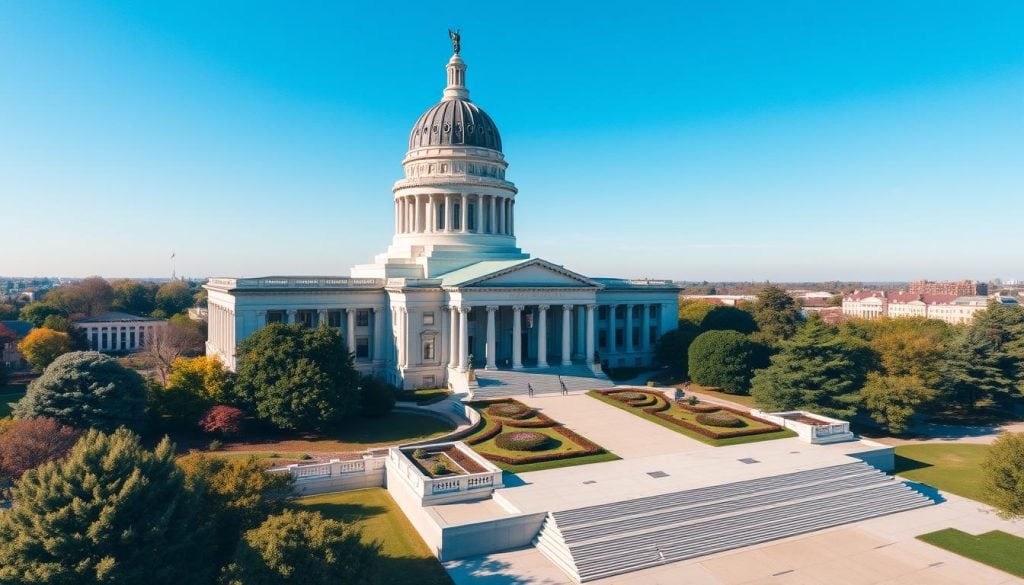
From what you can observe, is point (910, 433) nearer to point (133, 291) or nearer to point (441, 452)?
point (441, 452)

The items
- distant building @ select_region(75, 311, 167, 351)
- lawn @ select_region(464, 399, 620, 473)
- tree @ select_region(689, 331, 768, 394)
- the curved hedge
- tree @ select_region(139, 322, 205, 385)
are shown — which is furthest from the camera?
distant building @ select_region(75, 311, 167, 351)

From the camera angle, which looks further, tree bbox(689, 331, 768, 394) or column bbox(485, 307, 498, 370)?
column bbox(485, 307, 498, 370)

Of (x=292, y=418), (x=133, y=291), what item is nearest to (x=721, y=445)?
(x=292, y=418)

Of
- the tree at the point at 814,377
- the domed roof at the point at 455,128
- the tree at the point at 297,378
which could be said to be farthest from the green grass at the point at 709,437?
the domed roof at the point at 455,128

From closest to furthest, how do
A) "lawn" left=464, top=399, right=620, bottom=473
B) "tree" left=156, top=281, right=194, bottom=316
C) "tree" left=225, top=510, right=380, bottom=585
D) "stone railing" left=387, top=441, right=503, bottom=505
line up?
"tree" left=225, top=510, right=380, bottom=585
"stone railing" left=387, top=441, right=503, bottom=505
"lawn" left=464, top=399, right=620, bottom=473
"tree" left=156, top=281, right=194, bottom=316

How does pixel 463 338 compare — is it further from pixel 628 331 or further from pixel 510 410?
pixel 628 331

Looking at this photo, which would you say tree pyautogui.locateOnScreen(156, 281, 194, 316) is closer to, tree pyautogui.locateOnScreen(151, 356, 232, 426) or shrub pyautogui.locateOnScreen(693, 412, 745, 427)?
tree pyautogui.locateOnScreen(151, 356, 232, 426)

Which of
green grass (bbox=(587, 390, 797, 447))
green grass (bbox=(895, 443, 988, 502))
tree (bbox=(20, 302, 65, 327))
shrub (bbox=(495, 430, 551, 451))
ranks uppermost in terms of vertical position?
tree (bbox=(20, 302, 65, 327))

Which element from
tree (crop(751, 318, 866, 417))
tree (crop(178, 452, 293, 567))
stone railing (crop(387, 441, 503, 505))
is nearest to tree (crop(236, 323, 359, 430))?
stone railing (crop(387, 441, 503, 505))
